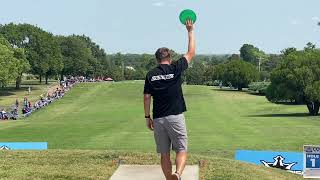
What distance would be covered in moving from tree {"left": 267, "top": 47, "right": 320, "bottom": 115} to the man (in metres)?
55.5

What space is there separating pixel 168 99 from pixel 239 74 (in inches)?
4516

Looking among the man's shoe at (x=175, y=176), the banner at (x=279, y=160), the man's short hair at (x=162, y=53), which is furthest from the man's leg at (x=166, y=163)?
the banner at (x=279, y=160)

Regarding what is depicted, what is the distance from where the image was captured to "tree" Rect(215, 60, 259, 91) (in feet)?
396

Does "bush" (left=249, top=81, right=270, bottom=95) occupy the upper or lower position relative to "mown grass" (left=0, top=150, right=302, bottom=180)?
lower

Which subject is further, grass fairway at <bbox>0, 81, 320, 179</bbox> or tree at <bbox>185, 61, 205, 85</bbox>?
tree at <bbox>185, 61, 205, 85</bbox>

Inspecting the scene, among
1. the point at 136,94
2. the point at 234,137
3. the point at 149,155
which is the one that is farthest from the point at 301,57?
the point at 149,155

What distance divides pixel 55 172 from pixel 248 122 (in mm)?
40746

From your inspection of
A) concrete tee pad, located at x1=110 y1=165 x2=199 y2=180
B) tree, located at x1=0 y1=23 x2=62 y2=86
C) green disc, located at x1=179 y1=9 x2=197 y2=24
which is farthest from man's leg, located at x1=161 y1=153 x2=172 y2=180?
tree, located at x1=0 y1=23 x2=62 y2=86

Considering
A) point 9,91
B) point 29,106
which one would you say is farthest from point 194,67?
point 29,106

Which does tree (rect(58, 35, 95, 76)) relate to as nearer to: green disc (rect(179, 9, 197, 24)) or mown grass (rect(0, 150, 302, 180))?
mown grass (rect(0, 150, 302, 180))

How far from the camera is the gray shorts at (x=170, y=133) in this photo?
874cm

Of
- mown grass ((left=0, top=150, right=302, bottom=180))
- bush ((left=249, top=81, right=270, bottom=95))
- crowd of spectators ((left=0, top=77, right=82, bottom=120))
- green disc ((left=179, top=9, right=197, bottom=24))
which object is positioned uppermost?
green disc ((left=179, top=9, right=197, bottom=24))

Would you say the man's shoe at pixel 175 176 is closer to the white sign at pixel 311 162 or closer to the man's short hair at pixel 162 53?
the man's short hair at pixel 162 53

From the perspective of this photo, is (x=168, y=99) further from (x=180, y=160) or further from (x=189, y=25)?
(x=189, y=25)
